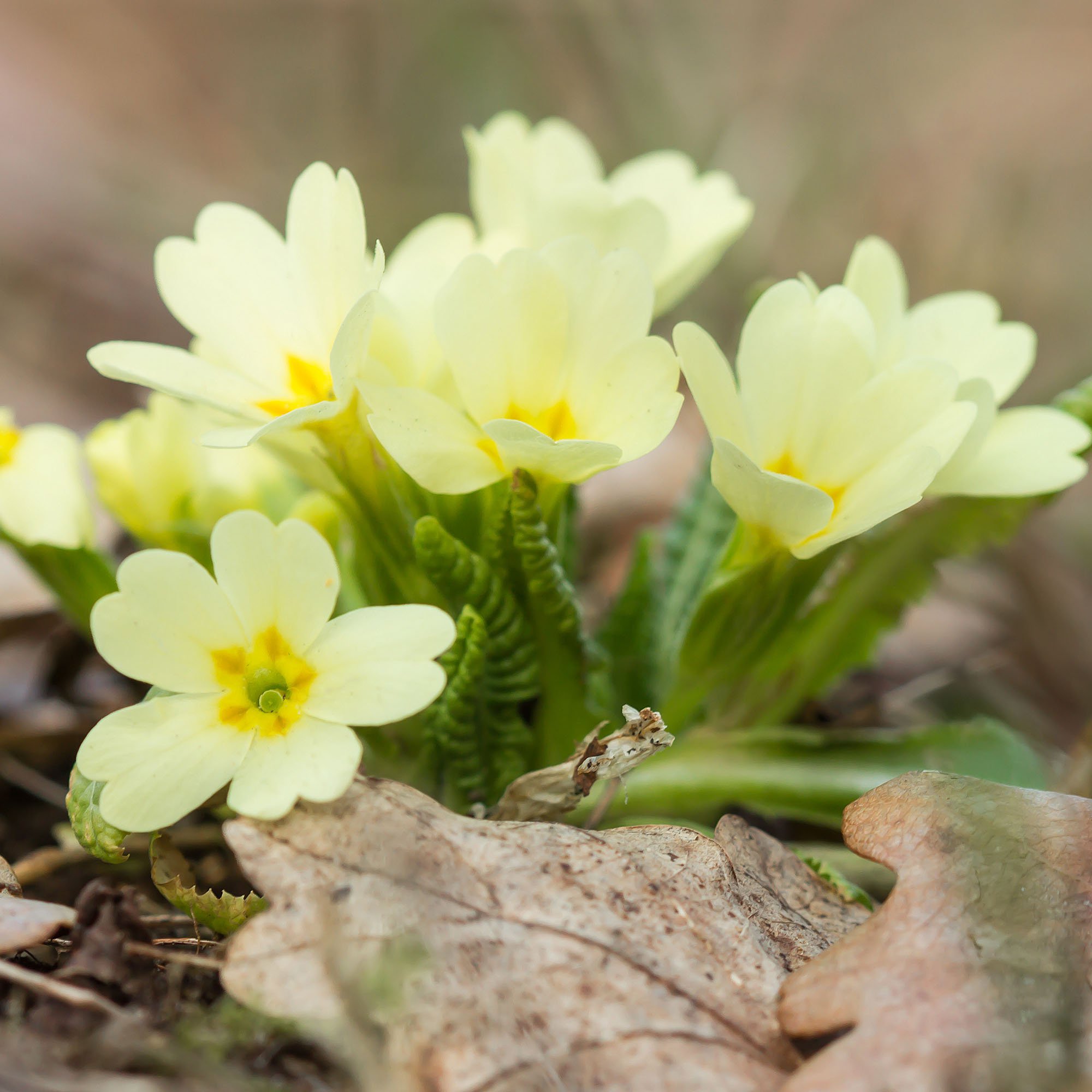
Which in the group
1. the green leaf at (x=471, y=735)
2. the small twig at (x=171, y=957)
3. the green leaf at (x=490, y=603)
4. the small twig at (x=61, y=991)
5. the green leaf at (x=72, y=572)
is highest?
the green leaf at (x=72, y=572)

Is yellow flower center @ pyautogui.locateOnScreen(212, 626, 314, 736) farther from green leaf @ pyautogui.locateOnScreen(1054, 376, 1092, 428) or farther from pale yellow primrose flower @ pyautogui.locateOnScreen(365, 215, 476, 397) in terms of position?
green leaf @ pyautogui.locateOnScreen(1054, 376, 1092, 428)

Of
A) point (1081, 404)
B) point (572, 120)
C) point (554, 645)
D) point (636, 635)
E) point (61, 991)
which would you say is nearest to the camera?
point (61, 991)

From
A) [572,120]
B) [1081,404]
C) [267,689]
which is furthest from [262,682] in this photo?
[572,120]

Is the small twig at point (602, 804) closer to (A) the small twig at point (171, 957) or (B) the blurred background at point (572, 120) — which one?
(A) the small twig at point (171, 957)

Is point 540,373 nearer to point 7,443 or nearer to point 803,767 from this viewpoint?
point 803,767

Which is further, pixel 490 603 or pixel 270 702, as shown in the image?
pixel 490 603

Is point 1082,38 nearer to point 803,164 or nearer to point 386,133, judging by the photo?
point 803,164

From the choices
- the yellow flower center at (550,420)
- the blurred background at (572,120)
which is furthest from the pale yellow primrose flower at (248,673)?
the blurred background at (572,120)
